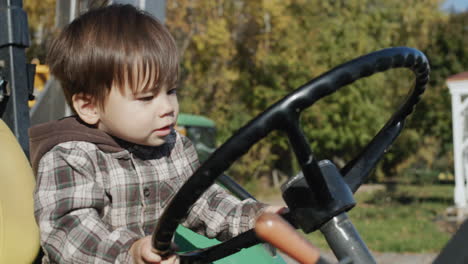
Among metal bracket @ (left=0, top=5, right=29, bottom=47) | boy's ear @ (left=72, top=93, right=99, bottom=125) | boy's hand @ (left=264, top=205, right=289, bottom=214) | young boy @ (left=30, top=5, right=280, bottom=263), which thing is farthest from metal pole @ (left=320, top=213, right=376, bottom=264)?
metal bracket @ (left=0, top=5, right=29, bottom=47)

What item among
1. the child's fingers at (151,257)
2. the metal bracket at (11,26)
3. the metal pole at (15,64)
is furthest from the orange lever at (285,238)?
the metal bracket at (11,26)

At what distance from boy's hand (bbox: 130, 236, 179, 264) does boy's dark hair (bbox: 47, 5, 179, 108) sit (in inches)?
14.0

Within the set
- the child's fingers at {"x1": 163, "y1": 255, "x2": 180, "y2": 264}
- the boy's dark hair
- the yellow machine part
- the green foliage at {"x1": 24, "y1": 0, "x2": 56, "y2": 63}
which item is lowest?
the green foliage at {"x1": 24, "y1": 0, "x2": 56, "y2": 63}

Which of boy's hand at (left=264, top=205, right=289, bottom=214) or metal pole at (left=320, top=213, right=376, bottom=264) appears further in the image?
boy's hand at (left=264, top=205, right=289, bottom=214)

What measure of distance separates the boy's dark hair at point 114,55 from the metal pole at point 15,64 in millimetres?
443

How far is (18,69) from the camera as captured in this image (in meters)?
1.84

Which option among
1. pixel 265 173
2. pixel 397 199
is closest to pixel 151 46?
pixel 397 199

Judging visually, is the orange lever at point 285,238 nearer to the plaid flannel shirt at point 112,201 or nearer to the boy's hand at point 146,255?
the boy's hand at point 146,255

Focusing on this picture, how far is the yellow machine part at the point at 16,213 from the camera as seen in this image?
4.25 ft

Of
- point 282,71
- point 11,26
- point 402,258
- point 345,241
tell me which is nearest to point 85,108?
point 11,26

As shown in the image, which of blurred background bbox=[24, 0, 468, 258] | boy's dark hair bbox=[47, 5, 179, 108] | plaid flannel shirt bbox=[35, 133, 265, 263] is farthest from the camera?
blurred background bbox=[24, 0, 468, 258]

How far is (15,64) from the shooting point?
1.84 metres

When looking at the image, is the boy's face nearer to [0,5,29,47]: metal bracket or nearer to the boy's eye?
the boy's eye

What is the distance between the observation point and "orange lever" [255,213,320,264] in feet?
2.65
